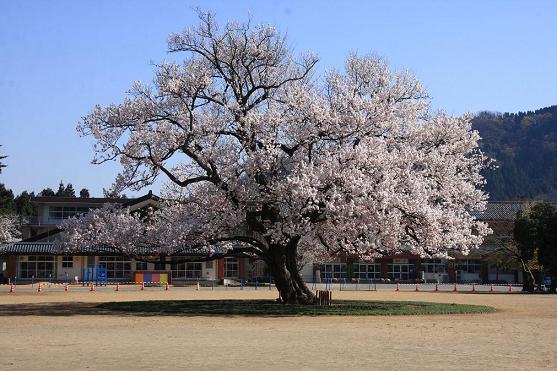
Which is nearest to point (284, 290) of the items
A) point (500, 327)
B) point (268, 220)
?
point (268, 220)

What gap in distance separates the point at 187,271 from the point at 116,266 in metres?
6.89

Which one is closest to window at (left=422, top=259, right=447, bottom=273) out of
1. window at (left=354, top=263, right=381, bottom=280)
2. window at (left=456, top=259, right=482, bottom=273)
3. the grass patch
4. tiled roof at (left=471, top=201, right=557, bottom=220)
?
window at (left=456, top=259, right=482, bottom=273)

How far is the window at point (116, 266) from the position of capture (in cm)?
6891

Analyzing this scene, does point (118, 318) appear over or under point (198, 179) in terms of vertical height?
under

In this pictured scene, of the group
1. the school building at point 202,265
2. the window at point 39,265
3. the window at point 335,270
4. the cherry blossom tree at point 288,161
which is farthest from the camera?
the window at point 335,270

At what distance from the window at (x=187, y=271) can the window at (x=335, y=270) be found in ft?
52.9

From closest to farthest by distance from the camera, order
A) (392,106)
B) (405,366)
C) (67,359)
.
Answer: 1. (405,366)
2. (67,359)
3. (392,106)

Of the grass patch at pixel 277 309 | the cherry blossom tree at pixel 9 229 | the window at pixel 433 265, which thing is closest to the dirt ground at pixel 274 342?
the grass patch at pixel 277 309

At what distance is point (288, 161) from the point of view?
3164 centimetres

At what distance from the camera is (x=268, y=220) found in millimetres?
32469

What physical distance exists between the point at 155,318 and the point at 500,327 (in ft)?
42.9

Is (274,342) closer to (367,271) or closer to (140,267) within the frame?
(140,267)

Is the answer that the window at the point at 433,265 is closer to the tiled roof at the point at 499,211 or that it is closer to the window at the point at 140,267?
the tiled roof at the point at 499,211

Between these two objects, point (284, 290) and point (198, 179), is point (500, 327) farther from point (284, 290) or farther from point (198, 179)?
point (198, 179)
